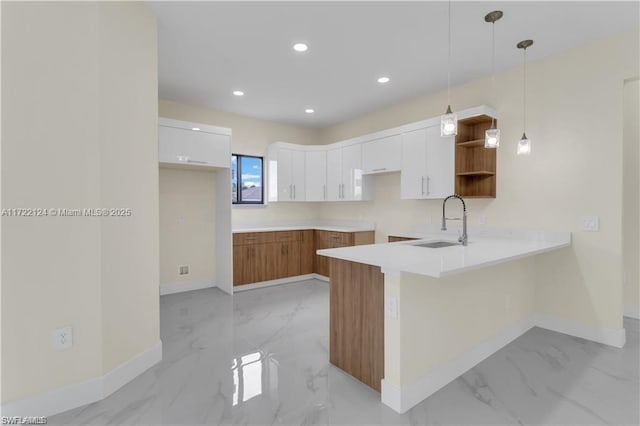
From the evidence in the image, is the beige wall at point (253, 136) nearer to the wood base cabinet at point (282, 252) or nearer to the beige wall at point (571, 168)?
the wood base cabinet at point (282, 252)

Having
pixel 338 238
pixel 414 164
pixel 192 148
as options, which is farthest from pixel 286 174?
pixel 414 164

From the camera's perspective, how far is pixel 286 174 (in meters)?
5.29

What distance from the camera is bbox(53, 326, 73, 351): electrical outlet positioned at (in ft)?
6.04

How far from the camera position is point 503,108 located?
3.47 meters

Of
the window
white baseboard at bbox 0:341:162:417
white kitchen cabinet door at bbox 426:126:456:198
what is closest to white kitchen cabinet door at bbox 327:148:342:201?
the window

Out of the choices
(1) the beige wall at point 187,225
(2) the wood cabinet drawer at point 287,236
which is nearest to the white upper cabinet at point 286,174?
(2) the wood cabinet drawer at point 287,236

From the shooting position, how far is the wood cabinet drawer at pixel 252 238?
4523 millimetres

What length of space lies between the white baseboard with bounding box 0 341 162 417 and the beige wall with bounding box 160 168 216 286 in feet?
7.89

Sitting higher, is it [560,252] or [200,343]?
[560,252]

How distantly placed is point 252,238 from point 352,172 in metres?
1.87

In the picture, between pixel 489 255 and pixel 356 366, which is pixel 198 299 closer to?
pixel 356 366

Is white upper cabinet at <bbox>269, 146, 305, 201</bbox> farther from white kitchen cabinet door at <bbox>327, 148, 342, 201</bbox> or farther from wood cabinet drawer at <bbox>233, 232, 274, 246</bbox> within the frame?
wood cabinet drawer at <bbox>233, 232, 274, 246</bbox>

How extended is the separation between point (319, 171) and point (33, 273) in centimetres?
416

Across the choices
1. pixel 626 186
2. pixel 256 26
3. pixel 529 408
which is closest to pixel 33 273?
pixel 256 26
